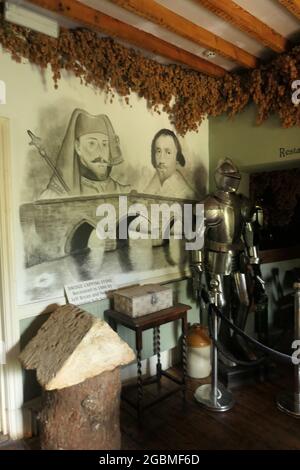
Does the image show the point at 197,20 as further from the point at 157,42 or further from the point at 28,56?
the point at 28,56

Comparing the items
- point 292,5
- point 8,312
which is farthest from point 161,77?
point 8,312

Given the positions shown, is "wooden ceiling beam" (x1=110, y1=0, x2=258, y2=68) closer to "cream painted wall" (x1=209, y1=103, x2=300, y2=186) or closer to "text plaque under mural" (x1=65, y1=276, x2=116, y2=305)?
"cream painted wall" (x1=209, y1=103, x2=300, y2=186)

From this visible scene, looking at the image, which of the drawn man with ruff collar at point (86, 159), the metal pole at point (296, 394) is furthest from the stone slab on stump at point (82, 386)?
the metal pole at point (296, 394)

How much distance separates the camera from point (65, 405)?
5.78ft

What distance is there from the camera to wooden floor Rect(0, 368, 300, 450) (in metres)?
2.07

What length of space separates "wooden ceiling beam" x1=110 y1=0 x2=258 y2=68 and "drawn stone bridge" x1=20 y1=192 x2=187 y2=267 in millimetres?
1270

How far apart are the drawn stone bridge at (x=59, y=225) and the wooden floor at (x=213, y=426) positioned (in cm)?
134

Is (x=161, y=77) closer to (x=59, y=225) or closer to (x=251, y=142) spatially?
(x=251, y=142)

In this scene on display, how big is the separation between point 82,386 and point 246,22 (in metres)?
2.50

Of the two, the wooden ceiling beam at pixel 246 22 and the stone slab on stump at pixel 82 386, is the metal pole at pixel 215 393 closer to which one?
the stone slab on stump at pixel 82 386

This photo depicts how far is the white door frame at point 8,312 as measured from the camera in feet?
6.78

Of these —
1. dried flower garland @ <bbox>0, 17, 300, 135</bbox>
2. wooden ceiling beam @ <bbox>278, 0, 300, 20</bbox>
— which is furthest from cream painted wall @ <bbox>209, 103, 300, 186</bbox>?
wooden ceiling beam @ <bbox>278, 0, 300, 20</bbox>
